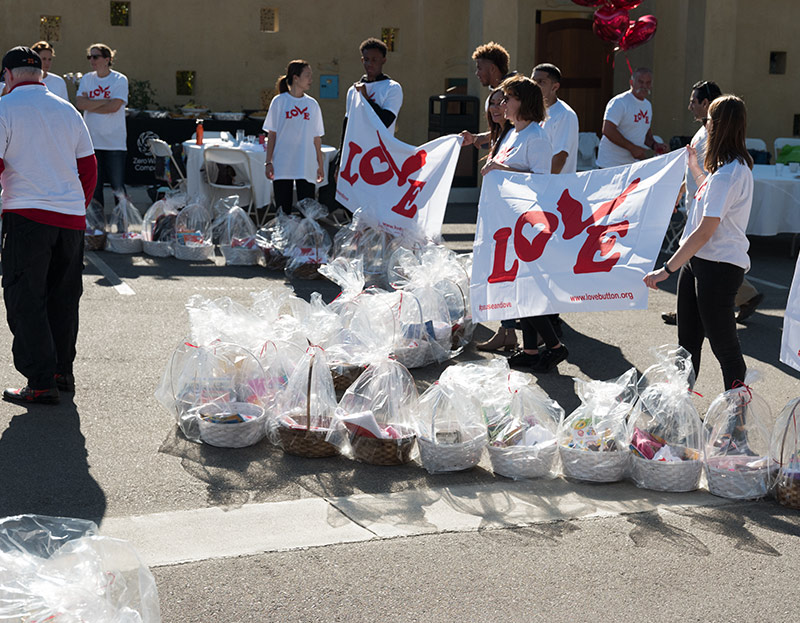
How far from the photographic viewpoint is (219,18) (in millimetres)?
17453

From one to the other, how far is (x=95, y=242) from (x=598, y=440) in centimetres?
716

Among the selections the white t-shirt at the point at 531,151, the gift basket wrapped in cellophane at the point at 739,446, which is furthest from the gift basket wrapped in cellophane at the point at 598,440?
the white t-shirt at the point at 531,151

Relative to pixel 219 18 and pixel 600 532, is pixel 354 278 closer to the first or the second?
pixel 600 532

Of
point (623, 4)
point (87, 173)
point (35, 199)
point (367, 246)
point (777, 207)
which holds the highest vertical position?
point (623, 4)

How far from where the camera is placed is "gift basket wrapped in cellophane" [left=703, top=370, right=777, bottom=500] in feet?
15.1

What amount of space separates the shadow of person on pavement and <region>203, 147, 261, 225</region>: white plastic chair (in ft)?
21.4

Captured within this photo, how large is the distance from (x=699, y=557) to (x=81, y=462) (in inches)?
112

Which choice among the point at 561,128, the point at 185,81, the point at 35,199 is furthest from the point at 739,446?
the point at 185,81

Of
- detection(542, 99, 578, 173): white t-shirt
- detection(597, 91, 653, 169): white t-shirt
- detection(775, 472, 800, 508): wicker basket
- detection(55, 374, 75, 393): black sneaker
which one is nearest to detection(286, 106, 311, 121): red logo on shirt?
detection(597, 91, 653, 169): white t-shirt

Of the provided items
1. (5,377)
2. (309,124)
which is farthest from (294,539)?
(309,124)

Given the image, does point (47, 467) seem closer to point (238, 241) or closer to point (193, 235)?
point (238, 241)

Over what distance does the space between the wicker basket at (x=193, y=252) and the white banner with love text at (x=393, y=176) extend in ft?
6.04

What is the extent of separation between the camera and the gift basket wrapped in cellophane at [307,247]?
9430 millimetres

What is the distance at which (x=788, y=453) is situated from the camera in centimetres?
457
